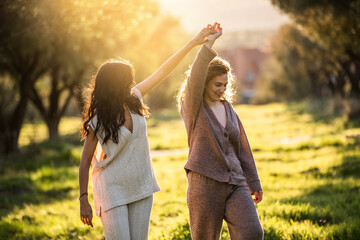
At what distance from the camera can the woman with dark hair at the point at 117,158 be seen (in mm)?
3414

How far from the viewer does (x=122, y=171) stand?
346 cm

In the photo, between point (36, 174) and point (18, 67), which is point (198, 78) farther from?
point (18, 67)

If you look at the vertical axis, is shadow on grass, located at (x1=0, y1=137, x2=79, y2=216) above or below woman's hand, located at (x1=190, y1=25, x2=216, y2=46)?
below

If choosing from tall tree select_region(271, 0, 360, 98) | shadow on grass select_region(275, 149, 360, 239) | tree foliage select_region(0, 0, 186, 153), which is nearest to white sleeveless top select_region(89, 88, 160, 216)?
tree foliage select_region(0, 0, 186, 153)

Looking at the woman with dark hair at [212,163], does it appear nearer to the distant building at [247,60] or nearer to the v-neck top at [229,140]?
the v-neck top at [229,140]

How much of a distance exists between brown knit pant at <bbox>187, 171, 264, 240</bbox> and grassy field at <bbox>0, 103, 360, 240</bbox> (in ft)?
6.22

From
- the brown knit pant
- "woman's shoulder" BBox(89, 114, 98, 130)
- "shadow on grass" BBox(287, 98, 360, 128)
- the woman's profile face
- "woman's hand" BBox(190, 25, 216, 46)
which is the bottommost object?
"shadow on grass" BBox(287, 98, 360, 128)

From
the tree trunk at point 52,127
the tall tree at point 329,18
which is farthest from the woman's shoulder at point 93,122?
the tree trunk at point 52,127

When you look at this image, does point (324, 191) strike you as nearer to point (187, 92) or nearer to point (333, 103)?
point (187, 92)

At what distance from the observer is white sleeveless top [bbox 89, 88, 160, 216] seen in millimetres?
3433

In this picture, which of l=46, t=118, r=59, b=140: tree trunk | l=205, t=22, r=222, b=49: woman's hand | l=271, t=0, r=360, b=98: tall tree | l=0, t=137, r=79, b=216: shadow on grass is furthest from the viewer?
l=46, t=118, r=59, b=140: tree trunk

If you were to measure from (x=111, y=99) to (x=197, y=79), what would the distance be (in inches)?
28.7

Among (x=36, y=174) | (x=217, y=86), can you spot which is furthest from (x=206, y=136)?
(x=36, y=174)

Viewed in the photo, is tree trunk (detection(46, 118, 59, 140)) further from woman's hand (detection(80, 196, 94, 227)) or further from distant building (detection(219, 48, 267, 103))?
distant building (detection(219, 48, 267, 103))
